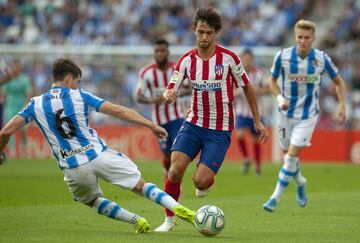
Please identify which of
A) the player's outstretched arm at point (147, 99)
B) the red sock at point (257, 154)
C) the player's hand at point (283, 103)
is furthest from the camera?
the red sock at point (257, 154)

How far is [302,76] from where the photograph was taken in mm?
12750

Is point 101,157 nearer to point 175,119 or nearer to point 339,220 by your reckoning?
point 339,220

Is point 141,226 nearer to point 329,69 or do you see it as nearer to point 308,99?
point 308,99

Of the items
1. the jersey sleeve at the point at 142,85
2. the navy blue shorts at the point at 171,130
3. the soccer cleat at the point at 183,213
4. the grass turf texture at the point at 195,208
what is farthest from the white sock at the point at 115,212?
the jersey sleeve at the point at 142,85

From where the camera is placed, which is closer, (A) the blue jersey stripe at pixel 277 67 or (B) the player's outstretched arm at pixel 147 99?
(A) the blue jersey stripe at pixel 277 67

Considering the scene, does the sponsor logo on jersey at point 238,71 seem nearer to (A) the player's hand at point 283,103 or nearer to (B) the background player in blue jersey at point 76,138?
(B) the background player in blue jersey at point 76,138

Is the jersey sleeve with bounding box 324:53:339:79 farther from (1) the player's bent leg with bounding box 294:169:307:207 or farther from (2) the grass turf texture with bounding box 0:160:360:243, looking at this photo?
(2) the grass turf texture with bounding box 0:160:360:243

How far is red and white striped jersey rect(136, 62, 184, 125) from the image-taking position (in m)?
14.5

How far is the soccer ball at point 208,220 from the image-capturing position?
903cm

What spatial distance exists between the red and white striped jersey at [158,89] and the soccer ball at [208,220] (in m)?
5.53

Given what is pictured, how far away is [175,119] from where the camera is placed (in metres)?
14.5

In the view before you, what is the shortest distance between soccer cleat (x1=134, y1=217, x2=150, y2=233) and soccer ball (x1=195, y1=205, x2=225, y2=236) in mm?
693

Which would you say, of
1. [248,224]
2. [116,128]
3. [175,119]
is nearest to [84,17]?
[116,128]

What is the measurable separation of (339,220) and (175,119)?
162 inches
